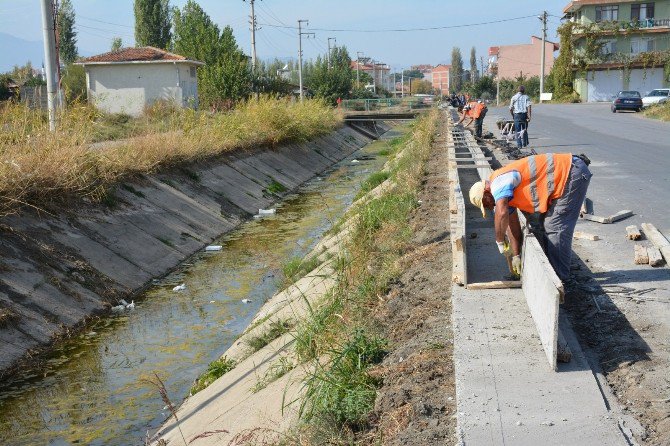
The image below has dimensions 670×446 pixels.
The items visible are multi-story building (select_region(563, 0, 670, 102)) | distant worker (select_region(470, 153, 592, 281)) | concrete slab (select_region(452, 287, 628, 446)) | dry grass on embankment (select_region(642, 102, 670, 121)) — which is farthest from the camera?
multi-story building (select_region(563, 0, 670, 102))

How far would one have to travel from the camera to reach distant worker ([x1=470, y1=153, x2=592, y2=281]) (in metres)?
6.95

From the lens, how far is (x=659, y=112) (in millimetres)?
36188

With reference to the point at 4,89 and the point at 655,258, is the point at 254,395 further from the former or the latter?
the point at 4,89

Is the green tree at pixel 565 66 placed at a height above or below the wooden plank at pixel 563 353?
above

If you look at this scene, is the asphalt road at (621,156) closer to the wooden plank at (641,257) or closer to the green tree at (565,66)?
the wooden plank at (641,257)

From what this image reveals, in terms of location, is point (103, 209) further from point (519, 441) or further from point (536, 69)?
point (536, 69)

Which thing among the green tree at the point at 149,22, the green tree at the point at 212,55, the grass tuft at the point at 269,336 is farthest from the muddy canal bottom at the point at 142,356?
the green tree at the point at 149,22

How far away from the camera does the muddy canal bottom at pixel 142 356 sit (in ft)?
26.4

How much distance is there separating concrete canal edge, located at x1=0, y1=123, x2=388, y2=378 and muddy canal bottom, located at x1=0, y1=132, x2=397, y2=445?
1.33ft

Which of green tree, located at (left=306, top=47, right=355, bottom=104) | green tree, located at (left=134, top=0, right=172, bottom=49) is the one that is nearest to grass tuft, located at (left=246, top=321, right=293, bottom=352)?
green tree, located at (left=306, top=47, right=355, bottom=104)

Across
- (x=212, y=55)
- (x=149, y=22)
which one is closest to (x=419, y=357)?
(x=212, y=55)

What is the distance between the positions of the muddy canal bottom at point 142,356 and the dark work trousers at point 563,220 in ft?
14.1

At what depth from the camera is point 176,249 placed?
15766mm

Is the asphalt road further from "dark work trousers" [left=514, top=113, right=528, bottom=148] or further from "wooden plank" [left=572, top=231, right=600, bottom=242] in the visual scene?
"wooden plank" [left=572, top=231, right=600, bottom=242]
